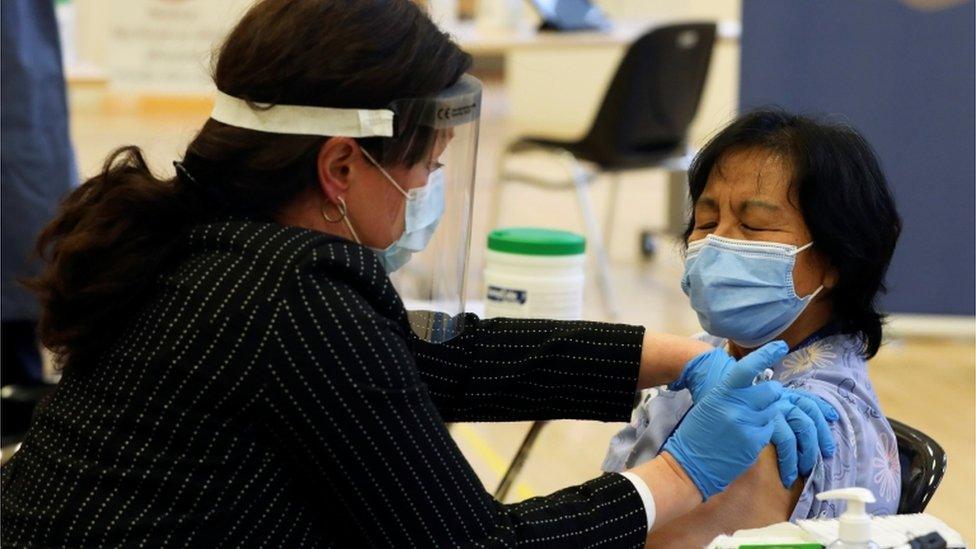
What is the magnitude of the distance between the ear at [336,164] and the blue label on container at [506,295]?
0.86 meters

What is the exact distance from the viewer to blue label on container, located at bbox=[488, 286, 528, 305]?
7.29 feet

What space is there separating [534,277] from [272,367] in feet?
3.43

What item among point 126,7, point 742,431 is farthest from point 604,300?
point 742,431

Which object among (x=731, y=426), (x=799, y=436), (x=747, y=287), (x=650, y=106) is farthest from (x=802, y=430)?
(x=650, y=106)

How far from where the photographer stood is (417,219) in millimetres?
1512

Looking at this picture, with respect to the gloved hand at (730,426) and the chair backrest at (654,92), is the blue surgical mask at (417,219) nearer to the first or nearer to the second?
the gloved hand at (730,426)

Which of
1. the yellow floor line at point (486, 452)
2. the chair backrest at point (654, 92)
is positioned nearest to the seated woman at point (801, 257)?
the yellow floor line at point (486, 452)

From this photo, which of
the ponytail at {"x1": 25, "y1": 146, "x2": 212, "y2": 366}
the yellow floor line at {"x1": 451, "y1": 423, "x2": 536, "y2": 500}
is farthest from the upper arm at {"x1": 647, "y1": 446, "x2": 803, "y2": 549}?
the yellow floor line at {"x1": 451, "y1": 423, "x2": 536, "y2": 500}

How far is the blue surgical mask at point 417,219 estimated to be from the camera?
1481 mm

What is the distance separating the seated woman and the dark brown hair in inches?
17.6

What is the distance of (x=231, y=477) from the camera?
4.13 ft

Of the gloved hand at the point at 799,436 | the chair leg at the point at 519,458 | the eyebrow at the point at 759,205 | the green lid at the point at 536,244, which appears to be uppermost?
the eyebrow at the point at 759,205

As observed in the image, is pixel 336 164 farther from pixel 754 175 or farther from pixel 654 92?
pixel 654 92

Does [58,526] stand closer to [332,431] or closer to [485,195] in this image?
[332,431]
